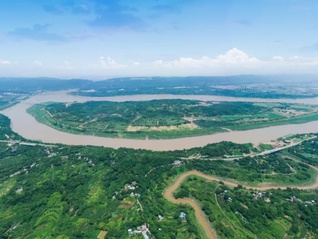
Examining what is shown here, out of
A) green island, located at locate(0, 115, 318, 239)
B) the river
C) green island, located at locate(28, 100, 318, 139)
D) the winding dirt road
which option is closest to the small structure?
green island, located at locate(0, 115, 318, 239)

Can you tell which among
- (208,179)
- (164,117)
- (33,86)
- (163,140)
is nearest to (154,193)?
(208,179)

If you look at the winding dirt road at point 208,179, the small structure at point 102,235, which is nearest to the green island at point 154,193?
the small structure at point 102,235

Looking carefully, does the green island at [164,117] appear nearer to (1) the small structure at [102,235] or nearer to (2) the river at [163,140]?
(2) the river at [163,140]

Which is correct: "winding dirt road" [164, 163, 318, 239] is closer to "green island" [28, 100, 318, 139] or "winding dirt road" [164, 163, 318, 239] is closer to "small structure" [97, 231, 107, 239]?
"small structure" [97, 231, 107, 239]

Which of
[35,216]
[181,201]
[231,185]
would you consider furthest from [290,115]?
[35,216]

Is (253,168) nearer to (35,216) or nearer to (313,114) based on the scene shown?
(35,216)

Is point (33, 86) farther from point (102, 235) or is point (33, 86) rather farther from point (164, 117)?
point (102, 235)
